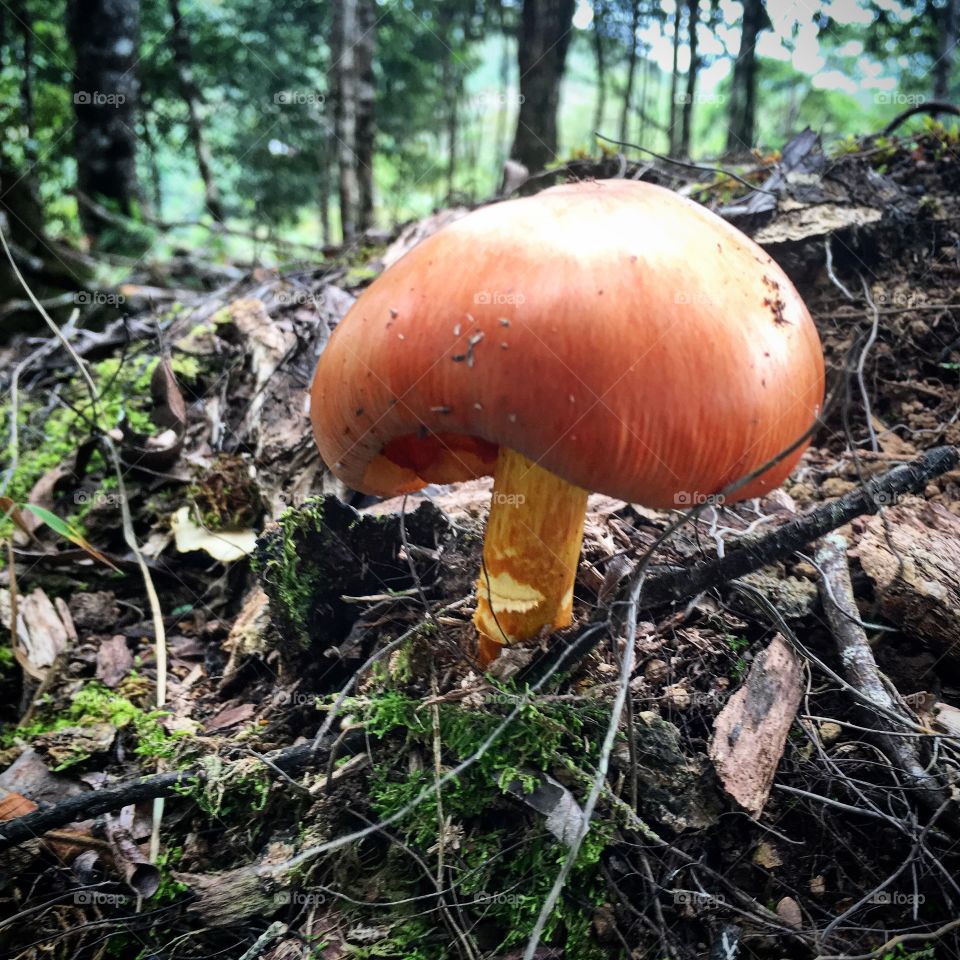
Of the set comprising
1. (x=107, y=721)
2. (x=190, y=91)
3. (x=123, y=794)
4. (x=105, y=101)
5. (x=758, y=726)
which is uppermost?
(x=190, y=91)

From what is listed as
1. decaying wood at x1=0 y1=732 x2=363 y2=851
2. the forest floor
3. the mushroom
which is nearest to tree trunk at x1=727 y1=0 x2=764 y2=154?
the forest floor

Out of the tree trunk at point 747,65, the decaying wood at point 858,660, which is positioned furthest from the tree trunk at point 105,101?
the decaying wood at point 858,660

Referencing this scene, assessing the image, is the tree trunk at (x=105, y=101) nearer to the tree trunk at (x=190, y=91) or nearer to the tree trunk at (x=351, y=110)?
the tree trunk at (x=190, y=91)

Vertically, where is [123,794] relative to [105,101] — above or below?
below

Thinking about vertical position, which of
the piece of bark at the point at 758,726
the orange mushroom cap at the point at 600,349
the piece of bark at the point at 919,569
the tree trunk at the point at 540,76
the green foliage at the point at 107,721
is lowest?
the green foliage at the point at 107,721

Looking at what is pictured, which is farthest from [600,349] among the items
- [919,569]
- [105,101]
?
[105,101]

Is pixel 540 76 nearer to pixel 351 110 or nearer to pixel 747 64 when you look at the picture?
pixel 351 110
